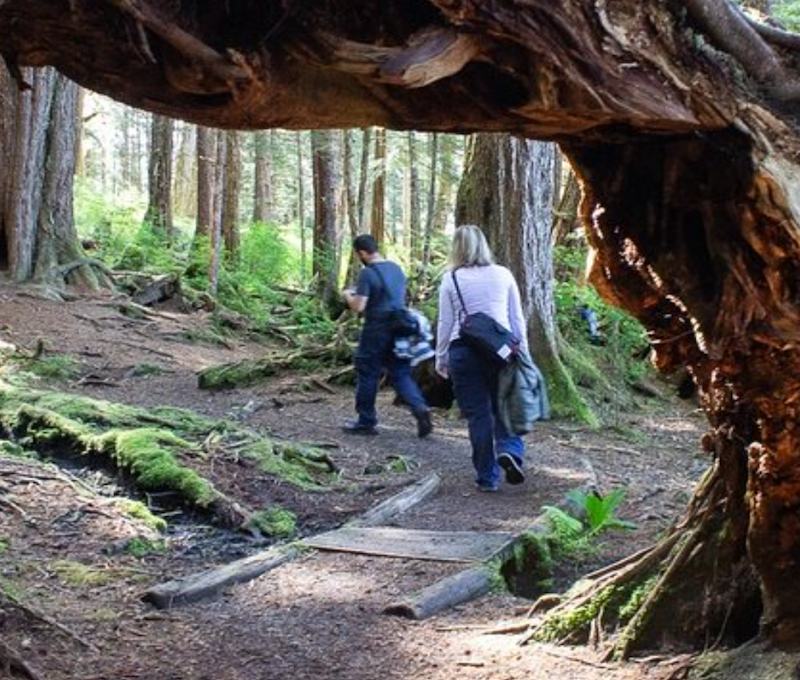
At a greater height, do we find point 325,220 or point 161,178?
point 161,178

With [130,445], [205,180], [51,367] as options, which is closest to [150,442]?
[130,445]

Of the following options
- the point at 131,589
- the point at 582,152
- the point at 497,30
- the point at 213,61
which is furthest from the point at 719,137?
the point at 131,589

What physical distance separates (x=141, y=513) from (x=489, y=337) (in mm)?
2901

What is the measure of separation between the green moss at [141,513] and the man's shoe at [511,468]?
276 centimetres

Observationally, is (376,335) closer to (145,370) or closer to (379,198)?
(145,370)

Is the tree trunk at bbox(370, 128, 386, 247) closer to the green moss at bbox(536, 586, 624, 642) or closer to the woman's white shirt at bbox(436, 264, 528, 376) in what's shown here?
the woman's white shirt at bbox(436, 264, 528, 376)

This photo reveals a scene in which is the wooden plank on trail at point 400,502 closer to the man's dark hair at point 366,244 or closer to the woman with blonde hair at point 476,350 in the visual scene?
the woman with blonde hair at point 476,350

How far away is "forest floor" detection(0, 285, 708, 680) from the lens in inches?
200

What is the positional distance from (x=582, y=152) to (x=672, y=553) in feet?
6.51

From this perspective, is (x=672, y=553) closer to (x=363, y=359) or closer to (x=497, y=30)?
(x=497, y=30)

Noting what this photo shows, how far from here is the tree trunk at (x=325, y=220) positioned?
21062mm

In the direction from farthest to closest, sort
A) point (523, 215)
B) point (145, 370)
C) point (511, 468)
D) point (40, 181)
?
point (40, 181) → point (145, 370) → point (523, 215) → point (511, 468)

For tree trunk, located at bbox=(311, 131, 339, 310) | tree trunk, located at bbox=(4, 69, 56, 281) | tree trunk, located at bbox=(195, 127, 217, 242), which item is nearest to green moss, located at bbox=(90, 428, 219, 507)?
tree trunk, located at bbox=(4, 69, 56, 281)

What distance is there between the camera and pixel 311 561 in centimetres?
673
